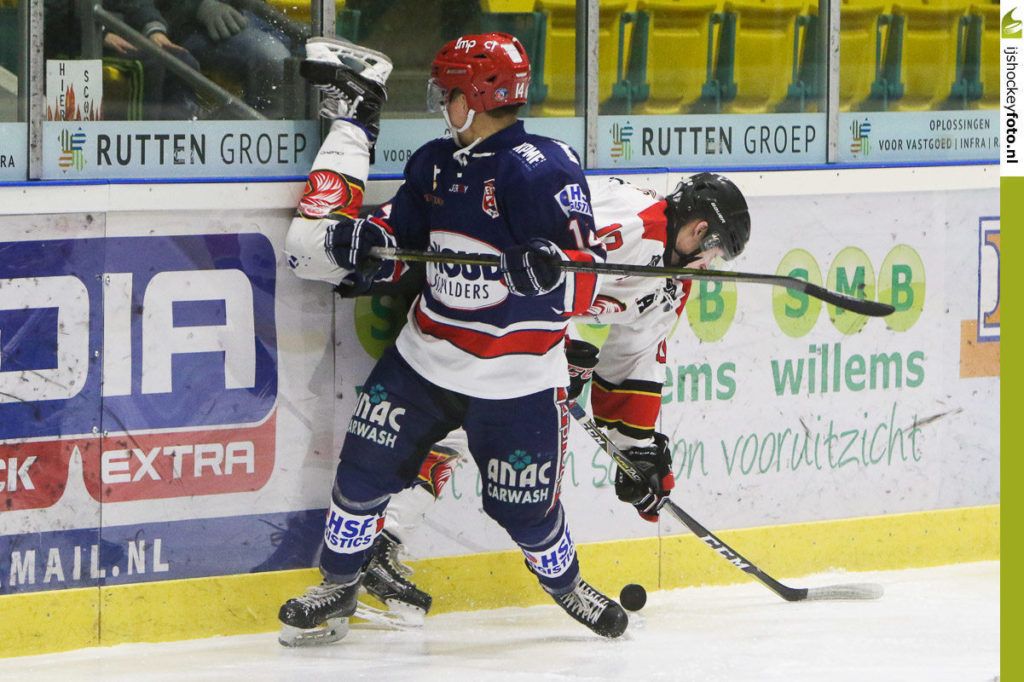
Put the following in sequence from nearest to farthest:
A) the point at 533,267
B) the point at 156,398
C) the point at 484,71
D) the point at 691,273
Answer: the point at 533,267, the point at 691,273, the point at 484,71, the point at 156,398

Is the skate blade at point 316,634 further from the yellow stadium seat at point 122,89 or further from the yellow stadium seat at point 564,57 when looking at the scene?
the yellow stadium seat at point 564,57

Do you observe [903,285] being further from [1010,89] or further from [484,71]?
[484,71]

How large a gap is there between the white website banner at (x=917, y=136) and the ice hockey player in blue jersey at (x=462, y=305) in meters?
1.46

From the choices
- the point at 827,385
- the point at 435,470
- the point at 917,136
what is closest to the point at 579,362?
the point at 435,470

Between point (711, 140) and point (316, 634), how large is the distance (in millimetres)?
1761

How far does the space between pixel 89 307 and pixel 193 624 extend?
0.79 m

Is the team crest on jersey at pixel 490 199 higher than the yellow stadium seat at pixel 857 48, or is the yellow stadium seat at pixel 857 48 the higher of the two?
the yellow stadium seat at pixel 857 48

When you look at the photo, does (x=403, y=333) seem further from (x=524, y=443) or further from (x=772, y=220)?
(x=772, y=220)

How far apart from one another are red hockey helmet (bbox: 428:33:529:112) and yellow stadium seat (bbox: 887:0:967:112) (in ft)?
5.58

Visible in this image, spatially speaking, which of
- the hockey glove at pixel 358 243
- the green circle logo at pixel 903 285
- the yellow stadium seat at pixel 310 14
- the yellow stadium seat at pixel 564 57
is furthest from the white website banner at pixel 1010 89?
the yellow stadium seat at pixel 310 14

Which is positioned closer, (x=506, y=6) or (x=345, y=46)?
(x=345, y=46)

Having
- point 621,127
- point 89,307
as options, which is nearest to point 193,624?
point 89,307

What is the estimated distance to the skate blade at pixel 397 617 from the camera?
4.25m

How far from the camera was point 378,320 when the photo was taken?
14.0ft
